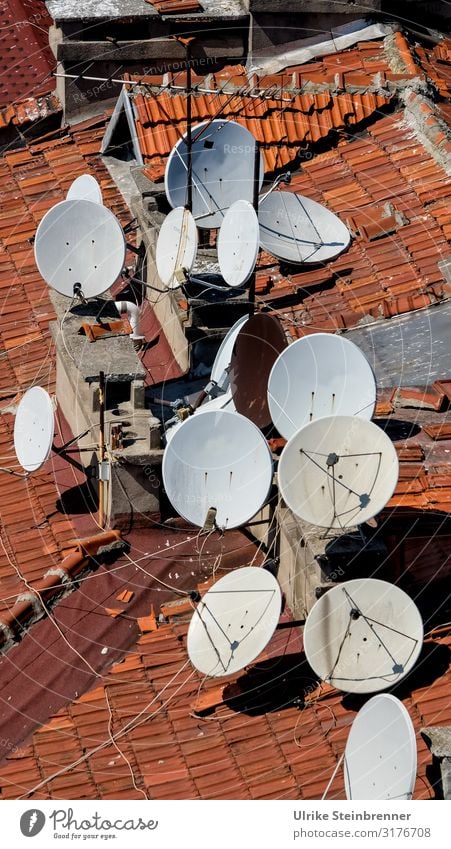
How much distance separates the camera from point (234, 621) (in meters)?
26.6

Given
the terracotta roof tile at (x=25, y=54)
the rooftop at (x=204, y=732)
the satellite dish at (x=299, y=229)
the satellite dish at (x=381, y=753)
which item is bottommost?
the rooftop at (x=204, y=732)

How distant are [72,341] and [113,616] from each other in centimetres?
579

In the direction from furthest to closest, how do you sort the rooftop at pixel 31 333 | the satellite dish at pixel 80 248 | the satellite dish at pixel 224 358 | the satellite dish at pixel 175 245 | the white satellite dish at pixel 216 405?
the satellite dish at pixel 80 248 → the satellite dish at pixel 175 245 → the satellite dish at pixel 224 358 → the rooftop at pixel 31 333 → the white satellite dish at pixel 216 405

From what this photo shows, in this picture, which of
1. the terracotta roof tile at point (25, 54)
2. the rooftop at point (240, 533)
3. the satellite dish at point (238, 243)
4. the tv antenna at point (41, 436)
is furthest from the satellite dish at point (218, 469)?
the terracotta roof tile at point (25, 54)

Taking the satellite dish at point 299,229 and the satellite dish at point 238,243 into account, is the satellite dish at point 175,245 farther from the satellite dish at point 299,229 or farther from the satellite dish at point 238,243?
the satellite dish at point 299,229

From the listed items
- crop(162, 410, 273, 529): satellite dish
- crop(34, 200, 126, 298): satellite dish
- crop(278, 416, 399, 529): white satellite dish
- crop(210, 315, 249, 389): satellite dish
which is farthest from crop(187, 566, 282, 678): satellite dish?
crop(34, 200, 126, 298): satellite dish

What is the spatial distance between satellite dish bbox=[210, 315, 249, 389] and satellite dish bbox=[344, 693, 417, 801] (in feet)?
25.8

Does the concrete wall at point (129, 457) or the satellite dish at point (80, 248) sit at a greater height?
the satellite dish at point (80, 248)

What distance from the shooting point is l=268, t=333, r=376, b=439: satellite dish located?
27.9 meters

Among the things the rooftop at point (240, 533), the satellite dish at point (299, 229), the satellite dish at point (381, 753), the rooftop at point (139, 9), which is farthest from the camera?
the rooftop at point (139, 9)

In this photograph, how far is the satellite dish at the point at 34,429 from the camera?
2955 centimetres

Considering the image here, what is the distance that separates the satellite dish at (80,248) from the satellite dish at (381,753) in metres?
11.3

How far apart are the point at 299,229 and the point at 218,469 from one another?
833 cm
